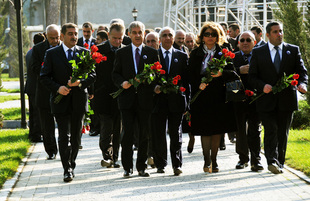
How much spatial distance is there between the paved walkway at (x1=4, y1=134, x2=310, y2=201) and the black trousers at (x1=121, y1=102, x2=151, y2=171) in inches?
9.7

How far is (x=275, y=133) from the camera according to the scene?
31.2ft

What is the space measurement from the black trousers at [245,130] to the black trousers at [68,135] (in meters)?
2.52

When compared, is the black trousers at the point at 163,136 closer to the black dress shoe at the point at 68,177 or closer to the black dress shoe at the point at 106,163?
the black dress shoe at the point at 106,163

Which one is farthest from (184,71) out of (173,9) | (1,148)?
(173,9)

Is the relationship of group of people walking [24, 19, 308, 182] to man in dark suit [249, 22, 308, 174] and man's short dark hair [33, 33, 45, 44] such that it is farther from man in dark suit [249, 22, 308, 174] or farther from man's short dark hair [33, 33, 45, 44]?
man's short dark hair [33, 33, 45, 44]

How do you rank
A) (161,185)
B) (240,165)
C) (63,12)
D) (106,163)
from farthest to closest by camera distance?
(63,12) < (106,163) < (240,165) < (161,185)

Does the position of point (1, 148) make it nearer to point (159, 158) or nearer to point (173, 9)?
point (159, 158)

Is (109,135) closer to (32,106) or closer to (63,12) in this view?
(32,106)

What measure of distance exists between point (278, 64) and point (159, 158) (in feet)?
7.50

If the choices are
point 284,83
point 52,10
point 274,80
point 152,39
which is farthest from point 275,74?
point 52,10

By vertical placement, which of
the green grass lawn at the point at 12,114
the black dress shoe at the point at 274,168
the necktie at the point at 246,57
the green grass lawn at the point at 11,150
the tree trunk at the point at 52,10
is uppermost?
the tree trunk at the point at 52,10

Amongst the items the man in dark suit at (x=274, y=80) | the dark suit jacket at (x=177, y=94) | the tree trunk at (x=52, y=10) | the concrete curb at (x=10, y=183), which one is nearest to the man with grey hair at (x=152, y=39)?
the dark suit jacket at (x=177, y=94)

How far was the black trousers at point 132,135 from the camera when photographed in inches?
378

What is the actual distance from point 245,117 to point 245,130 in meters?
0.21
